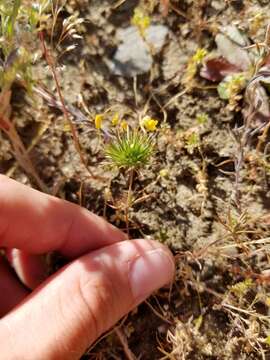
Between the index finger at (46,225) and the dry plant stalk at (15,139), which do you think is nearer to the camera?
the dry plant stalk at (15,139)

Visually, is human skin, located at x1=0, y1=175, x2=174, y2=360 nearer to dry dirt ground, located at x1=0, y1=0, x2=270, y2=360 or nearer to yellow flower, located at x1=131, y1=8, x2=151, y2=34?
dry dirt ground, located at x1=0, y1=0, x2=270, y2=360

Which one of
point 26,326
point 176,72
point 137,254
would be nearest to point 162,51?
point 176,72

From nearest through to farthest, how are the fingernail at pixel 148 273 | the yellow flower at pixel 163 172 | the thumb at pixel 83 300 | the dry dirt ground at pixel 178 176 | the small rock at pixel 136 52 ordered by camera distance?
1. the thumb at pixel 83 300
2. the fingernail at pixel 148 273
3. the dry dirt ground at pixel 178 176
4. the yellow flower at pixel 163 172
5. the small rock at pixel 136 52

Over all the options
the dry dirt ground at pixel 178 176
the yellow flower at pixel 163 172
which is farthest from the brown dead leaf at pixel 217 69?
the yellow flower at pixel 163 172

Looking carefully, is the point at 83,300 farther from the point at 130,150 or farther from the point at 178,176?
the point at 178,176

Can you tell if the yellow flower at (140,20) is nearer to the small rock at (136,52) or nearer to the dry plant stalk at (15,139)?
the small rock at (136,52)

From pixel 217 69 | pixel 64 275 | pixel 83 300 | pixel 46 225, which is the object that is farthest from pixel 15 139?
pixel 217 69
